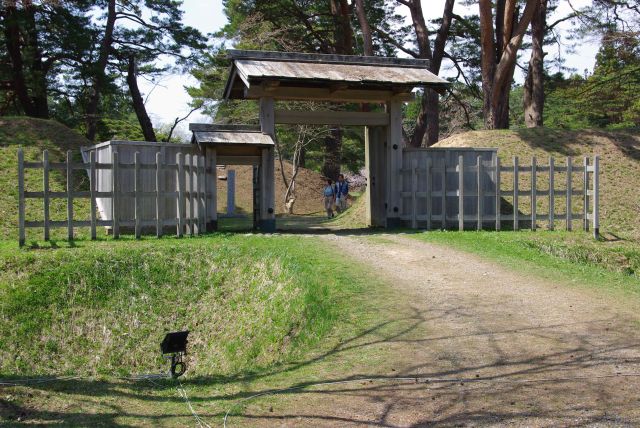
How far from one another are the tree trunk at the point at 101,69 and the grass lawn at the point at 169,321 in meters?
18.1

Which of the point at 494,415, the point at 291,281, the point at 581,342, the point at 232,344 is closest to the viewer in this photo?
the point at 494,415

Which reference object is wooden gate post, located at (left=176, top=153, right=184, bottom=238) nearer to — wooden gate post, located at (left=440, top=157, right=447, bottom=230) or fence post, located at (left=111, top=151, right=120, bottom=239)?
fence post, located at (left=111, top=151, right=120, bottom=239)

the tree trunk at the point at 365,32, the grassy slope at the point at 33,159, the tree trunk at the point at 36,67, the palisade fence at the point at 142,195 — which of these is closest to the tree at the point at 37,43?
the tree trunk at the point at 36,67

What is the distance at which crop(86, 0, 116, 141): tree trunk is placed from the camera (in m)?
30.3

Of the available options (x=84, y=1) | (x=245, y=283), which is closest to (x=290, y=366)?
(x=245, y=283)

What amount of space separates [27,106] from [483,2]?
2019 centimetres

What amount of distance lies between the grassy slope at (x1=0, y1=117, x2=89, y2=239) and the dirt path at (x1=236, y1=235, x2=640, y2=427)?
34.3ft

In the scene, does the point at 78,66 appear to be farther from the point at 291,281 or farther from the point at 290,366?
the point at 290,366

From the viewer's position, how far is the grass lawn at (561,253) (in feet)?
38.9

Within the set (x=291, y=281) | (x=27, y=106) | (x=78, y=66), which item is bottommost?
Result: (x=291, y=281)

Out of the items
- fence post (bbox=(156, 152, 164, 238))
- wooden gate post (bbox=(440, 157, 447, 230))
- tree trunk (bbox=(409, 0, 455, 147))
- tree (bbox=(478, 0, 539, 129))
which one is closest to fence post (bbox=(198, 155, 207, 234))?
fence post (bbox=(156, 152, 164, 238))

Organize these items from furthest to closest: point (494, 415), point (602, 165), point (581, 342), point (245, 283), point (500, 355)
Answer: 1. point (602, 165)
2. point (245, 283)
3. point (581, 342)
4. point (500, 355)
5. point (494, 415)

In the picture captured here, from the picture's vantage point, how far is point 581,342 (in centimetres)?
770

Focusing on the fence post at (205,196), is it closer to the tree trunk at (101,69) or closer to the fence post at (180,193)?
the fence post at (180,193)
